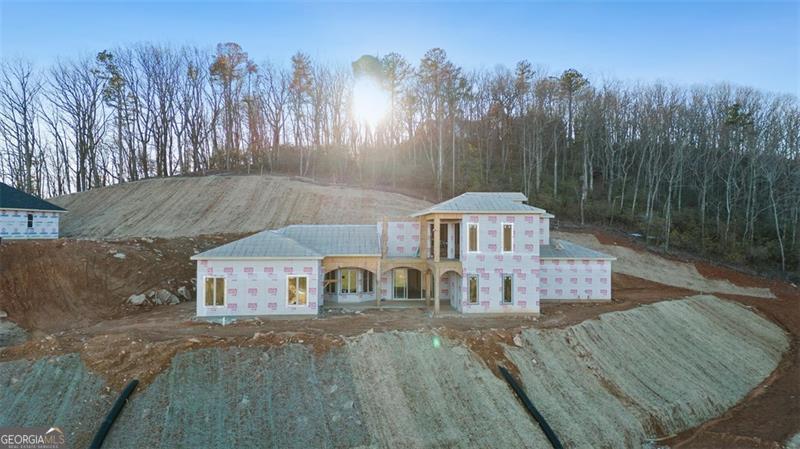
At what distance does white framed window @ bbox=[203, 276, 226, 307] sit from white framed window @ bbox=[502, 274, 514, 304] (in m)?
12.8

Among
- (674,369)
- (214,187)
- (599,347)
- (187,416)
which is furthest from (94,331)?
(214,187)

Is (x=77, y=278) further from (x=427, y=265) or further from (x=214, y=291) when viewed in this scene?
(x=427, y=265)

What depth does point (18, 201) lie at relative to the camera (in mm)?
27125

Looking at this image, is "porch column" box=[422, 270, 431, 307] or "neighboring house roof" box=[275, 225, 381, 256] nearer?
"neighboring house roof" box=[275, 225, 381, 256]

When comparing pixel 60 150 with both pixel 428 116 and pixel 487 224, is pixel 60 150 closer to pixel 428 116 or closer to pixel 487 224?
pixel 428 116

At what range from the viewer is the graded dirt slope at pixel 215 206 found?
1361 inches

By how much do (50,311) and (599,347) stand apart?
79.7ft

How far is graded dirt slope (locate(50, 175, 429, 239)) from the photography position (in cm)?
3456

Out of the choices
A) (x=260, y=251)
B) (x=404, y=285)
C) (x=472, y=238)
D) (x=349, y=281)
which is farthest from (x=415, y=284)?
(x=260, y=251)

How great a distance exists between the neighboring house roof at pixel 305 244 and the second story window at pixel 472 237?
4750mm

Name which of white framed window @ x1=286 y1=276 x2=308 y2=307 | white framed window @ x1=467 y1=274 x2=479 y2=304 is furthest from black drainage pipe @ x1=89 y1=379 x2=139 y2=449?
white framed window @ x1=467 y1=274 x2=479 y2=304

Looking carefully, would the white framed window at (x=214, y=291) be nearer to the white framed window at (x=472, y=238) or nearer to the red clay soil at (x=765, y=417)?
the white framed window at (x=472, y=238)

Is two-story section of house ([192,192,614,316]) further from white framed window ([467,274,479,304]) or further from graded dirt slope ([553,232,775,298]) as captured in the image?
graded dirt slope ([553,232,775,298])

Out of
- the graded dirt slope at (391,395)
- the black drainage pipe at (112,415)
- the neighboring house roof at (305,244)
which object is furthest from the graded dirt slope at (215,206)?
the black drainage pipe at (112,415)
